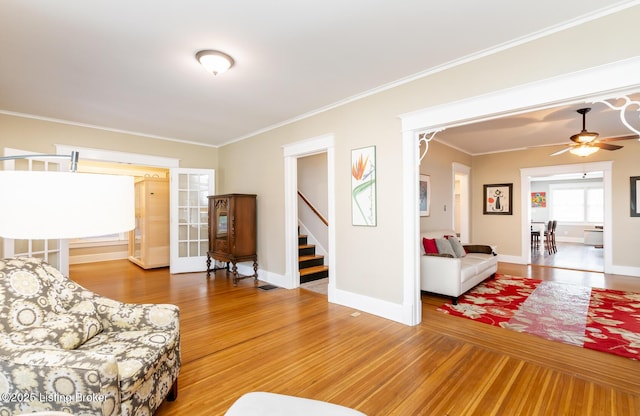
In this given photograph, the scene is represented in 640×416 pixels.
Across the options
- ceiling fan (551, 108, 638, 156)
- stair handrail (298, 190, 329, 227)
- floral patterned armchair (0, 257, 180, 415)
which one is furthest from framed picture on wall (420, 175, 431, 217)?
floral patterned armchair (0, 257, 180, 415)

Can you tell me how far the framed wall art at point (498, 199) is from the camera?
22.1 ft

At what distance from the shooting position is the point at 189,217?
5934 millimetres

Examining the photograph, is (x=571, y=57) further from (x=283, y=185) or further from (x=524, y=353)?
(x=283, y=185)

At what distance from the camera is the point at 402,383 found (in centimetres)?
216

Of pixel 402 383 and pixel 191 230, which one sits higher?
pixel 191 230

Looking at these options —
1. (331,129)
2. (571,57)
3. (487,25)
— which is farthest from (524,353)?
(331,129)

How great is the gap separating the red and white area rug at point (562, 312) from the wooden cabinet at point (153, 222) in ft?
19.2

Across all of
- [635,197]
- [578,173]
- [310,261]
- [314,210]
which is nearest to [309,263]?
[310,261]

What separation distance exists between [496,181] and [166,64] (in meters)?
7.01

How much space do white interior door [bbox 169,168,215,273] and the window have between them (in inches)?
485

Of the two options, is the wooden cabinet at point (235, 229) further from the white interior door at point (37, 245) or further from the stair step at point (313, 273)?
the white interior door at point (37, 245)

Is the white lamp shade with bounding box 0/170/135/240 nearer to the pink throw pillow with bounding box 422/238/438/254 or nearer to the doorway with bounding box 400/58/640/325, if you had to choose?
the doorway with bounding box 400/58/640/325

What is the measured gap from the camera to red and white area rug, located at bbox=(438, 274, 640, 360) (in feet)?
9.23

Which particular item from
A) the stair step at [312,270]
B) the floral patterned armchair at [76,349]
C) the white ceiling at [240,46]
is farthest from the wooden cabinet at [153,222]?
the floral patterned armchair at [76,349]
